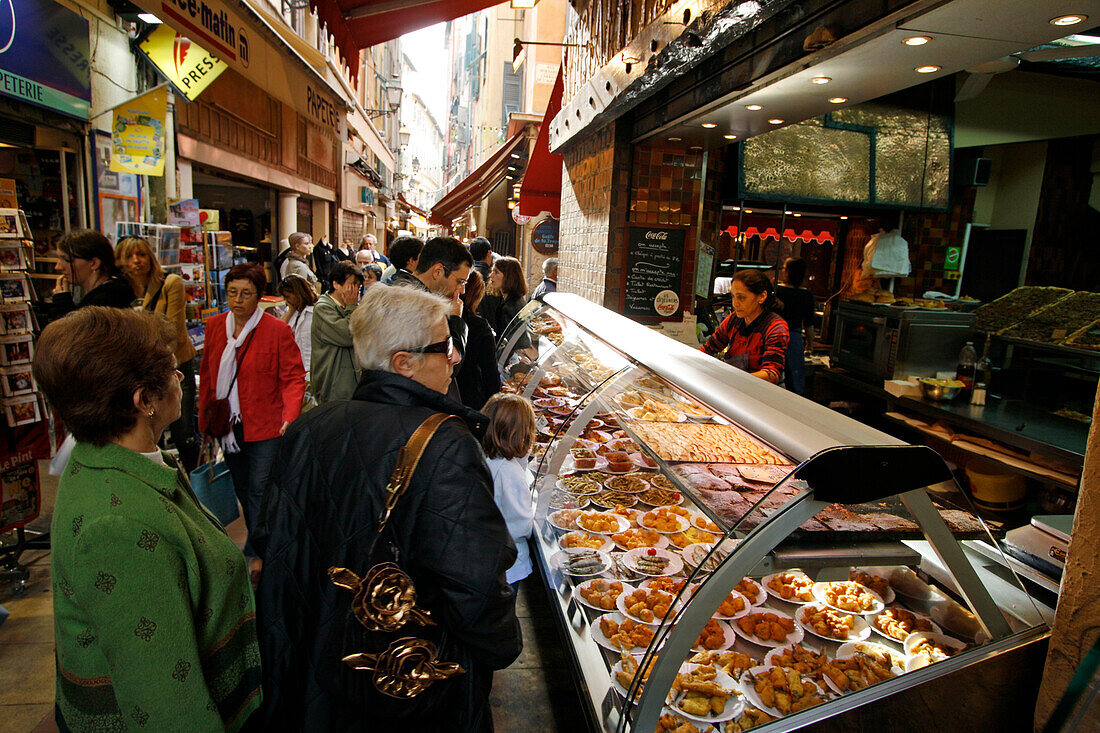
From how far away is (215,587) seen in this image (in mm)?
1521

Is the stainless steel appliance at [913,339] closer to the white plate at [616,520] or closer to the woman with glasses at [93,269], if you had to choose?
the white plate at [616,520]

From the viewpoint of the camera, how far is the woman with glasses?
3820 millimetres

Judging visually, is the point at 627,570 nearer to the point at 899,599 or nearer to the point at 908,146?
the point at 899,599

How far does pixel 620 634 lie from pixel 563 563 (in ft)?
1.99

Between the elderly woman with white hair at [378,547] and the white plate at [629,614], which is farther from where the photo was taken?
the white plate at [629,614]

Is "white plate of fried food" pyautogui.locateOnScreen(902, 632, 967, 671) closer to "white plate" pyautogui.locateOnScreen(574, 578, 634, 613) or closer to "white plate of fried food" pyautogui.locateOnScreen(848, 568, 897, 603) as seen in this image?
"white plate of fried food" pyautogui.locateOnScreen(848, 568, 897, 603)

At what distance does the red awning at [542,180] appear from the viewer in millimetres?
9805

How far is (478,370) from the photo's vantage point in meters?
4.18

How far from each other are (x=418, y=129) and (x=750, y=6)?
10629 centimetres

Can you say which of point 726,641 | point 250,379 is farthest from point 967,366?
point 250,379

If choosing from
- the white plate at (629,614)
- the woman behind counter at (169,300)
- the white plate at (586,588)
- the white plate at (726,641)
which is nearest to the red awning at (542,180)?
the woman behind counter at (169,300)

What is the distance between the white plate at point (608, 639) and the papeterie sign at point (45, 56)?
5948 mm

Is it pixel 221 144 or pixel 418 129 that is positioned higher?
pixel 418 129

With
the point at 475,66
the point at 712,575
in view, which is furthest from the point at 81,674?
the point at 475,66
